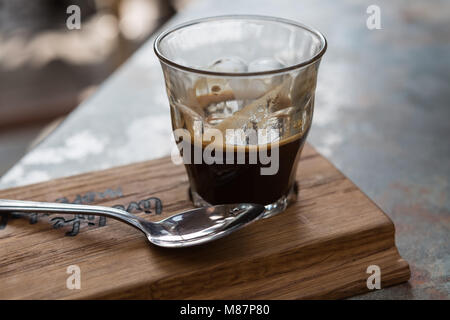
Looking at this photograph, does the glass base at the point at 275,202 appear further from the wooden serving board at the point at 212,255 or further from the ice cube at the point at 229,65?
the ice cube at the point at 229,65

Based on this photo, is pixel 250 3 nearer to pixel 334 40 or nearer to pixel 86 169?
pixel 334 40

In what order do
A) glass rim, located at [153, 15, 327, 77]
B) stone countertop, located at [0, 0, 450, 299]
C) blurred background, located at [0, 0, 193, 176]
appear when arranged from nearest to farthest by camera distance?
1. glass rim, located at [153, 15, 327, 77]
2. stone countertop, located at [0, 0, 450, 299]
3. blurred background, located at [0, 0, 193, 176]

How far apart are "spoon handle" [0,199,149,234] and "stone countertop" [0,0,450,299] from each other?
151 millimetres

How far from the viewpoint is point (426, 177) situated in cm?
66

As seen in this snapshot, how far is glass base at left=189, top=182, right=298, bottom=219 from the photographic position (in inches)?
21.0

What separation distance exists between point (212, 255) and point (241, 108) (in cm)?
15

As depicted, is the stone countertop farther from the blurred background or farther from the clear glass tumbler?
the blurred background

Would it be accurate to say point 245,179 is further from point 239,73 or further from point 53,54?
point 53,54

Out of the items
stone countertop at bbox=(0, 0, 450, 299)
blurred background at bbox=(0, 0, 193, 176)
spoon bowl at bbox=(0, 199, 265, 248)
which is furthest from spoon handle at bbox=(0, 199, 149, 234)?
blurred background at bbox=(0, 0, 193, 176)

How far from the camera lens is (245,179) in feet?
1.72

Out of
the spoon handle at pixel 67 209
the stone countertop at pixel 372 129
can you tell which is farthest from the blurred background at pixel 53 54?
the spoon handle at pixel 67 209
